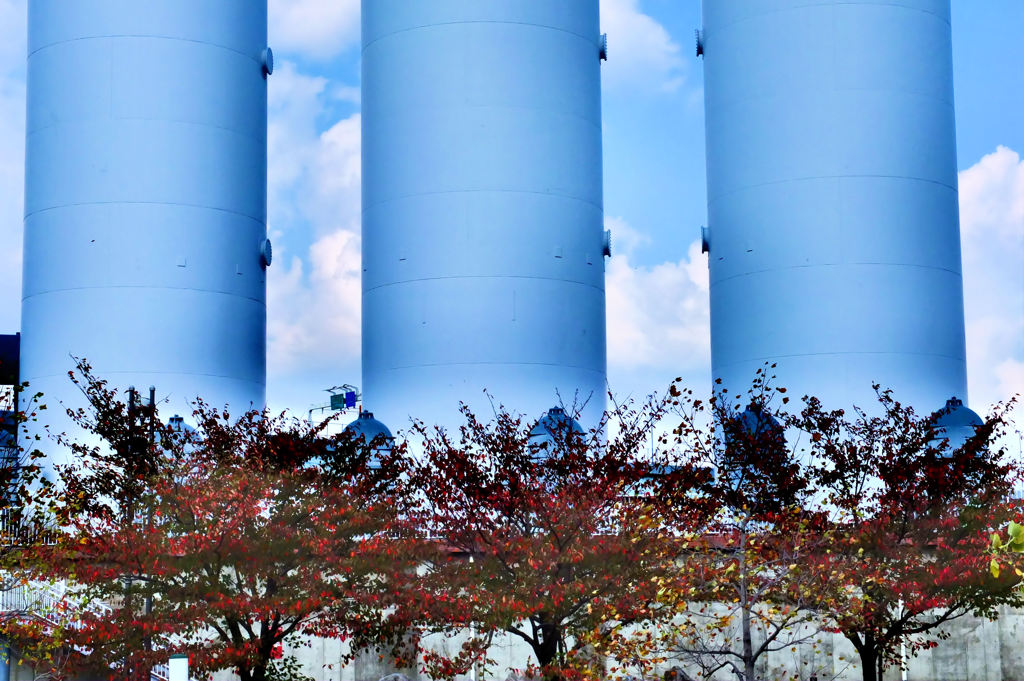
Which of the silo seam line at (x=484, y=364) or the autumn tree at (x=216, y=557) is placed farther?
the silo seam line at (x=484, y=364)

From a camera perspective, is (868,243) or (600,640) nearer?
(600,640)

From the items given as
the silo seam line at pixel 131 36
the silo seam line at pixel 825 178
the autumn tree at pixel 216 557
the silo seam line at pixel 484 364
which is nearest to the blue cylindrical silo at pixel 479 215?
the silo seam line at pixel 484 364

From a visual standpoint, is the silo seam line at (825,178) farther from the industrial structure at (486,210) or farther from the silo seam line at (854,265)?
the silo seam line at (854,265)

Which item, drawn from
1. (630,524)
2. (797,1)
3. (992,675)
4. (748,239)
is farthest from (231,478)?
(797,1)

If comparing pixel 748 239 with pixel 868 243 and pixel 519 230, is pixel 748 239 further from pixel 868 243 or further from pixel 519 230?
pixel 519 230

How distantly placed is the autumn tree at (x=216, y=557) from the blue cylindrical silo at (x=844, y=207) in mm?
16171

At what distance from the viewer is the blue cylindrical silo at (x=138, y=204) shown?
35.8 meters

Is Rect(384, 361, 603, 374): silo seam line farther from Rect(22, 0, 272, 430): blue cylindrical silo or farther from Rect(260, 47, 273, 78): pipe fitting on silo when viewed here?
Rect(260, 47, 273, 78): pipe fitting on silo

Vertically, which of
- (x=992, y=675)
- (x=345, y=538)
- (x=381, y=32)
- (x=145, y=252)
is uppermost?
(x=381, y=32)

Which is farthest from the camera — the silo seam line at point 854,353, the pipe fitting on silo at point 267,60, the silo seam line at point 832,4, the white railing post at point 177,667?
the pipe fitting on silo at point 267,60

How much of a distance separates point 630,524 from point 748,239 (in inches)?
700

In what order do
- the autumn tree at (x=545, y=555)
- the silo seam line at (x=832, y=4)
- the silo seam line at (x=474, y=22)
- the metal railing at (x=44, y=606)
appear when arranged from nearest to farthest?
the autumn tree at (x=545, y=555)
the metal railing at (x=44, y=606)
the silo seam line at (x=832, y=4)
the silo seam line at (x=474, y=22)

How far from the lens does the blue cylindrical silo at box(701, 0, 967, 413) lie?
3581 centimetres

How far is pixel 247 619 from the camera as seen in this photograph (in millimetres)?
21141
